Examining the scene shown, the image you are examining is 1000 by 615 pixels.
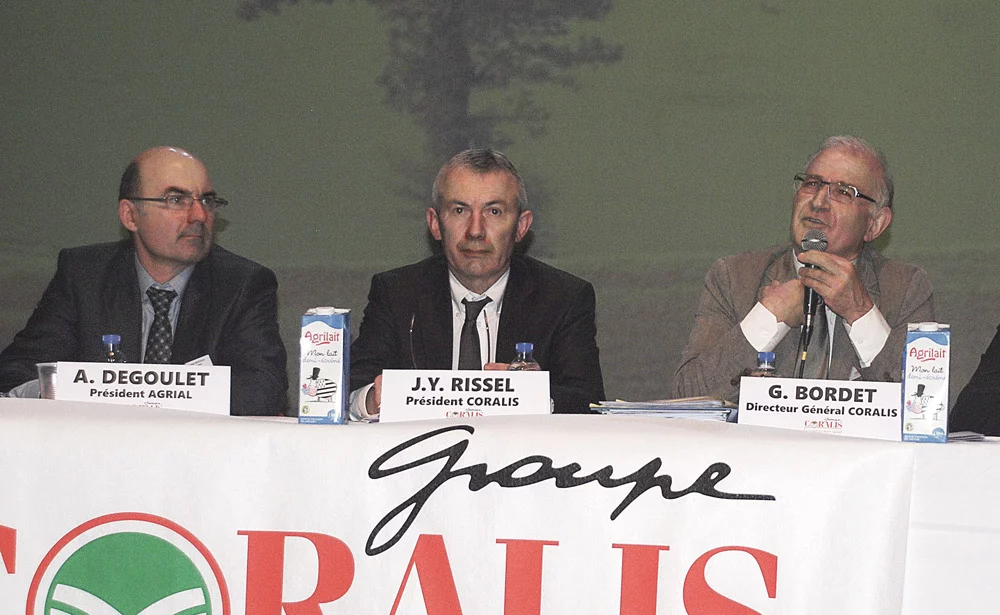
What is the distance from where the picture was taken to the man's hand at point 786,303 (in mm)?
2539

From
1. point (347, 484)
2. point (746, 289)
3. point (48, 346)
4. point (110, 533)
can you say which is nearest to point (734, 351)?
point (746, 289)

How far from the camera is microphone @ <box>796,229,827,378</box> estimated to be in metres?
2.13

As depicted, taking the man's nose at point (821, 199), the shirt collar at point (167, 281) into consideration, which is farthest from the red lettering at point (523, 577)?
the shirt collar at point (167, 281)

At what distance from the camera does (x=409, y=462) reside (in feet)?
5.57

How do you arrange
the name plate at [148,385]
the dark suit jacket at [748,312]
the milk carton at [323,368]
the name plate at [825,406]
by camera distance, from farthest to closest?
the dark suit jacket at [748,312] → the name plate at [148,385] → the milk carton at [323,368] → the name plate at [825,406]

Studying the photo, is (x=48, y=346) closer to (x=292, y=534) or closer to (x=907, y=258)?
(x=292, y=534)

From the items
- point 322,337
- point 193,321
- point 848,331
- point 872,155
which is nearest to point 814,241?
point 848,331

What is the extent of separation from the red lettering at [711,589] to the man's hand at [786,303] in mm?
1048

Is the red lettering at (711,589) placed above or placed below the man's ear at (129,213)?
below

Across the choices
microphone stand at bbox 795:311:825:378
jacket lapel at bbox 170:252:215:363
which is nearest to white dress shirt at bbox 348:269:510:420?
jacket lapel at bbox 170:252:215:363

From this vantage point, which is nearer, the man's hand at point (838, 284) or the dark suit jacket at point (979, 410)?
the dark suit jacket at point (979, 410)

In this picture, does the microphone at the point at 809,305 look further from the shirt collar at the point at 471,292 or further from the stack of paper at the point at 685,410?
the shirt collar at the point at 471,292

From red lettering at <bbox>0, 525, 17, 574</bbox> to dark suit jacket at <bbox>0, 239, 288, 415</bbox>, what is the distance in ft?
3.18

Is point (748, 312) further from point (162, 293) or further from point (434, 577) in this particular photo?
point (162, 293)
